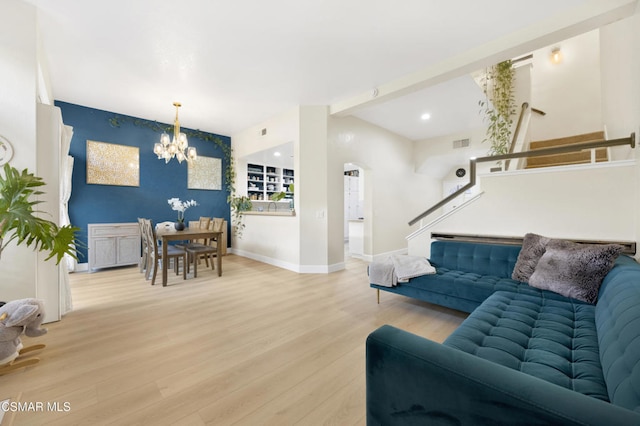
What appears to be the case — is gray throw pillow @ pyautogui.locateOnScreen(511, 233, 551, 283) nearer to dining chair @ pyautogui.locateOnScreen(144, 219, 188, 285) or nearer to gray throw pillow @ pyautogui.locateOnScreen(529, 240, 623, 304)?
gray throw pillow @ pyautogui.locateOnScreen(529, 240, 623, 304)

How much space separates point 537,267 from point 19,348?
4423 millimetres

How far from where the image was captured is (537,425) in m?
0.71

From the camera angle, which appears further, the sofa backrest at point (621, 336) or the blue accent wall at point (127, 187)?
the blue accent wall at point (127, 187)

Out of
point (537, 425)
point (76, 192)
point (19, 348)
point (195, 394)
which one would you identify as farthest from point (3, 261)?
point (537, 425)

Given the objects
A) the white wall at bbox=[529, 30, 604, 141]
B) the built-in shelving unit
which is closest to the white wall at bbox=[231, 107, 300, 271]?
the built-in shelving unit

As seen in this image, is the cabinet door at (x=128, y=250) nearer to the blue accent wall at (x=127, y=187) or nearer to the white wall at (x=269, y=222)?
the blue accent wall at (x=127, y=187)

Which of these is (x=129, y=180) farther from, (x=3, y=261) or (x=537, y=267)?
(x=537, y=267)

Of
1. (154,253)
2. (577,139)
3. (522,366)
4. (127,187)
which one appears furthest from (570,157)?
(127,187)

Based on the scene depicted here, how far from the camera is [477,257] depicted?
9.82 feet

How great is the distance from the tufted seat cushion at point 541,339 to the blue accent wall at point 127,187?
233 inches

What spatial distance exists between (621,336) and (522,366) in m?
0.41

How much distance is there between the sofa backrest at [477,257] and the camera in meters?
2.79

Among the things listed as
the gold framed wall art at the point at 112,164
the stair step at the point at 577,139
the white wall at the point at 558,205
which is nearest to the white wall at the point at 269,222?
the gold framed wall art at the point at 112,164

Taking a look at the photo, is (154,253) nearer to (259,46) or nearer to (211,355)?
(211,355)
